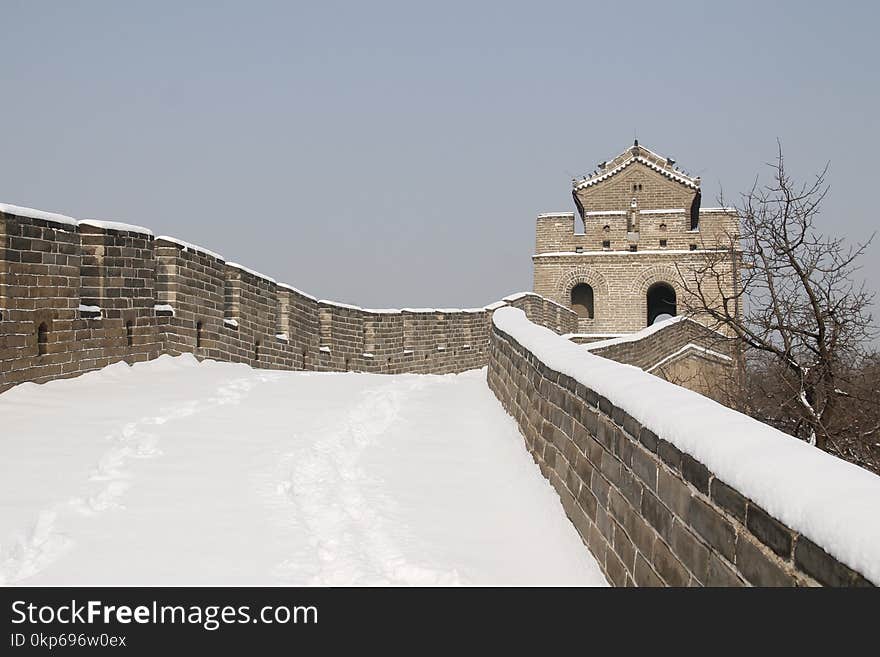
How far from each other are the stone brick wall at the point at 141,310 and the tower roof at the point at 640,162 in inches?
956

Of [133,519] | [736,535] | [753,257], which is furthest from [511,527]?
[753,257]

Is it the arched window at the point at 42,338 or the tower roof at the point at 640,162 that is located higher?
the tower roof at the point at 640,162

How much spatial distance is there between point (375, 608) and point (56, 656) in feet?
4.09

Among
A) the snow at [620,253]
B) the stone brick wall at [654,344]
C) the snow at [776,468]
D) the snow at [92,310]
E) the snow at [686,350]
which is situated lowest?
the snow at [686,350]

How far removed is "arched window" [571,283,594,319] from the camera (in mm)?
40812

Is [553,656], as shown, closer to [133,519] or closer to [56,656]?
[56,656]

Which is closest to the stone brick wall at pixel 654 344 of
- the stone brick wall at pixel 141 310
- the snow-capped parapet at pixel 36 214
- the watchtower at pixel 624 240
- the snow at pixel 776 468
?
the stone brick wall at pixel 141 310

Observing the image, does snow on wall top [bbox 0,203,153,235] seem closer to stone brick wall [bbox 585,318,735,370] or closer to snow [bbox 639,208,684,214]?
stone brick wall [bbox 585,318,735,370]

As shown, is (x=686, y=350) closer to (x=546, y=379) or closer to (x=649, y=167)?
(x=649, y=167)

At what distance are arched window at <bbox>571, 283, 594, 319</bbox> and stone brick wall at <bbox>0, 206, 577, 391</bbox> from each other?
77.0ft

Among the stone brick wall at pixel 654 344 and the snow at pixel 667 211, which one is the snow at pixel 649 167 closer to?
the snow at pixel 667 211

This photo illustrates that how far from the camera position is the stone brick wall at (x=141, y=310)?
845 centimetres

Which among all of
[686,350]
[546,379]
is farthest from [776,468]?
[686,350]

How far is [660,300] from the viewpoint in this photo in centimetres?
4425
